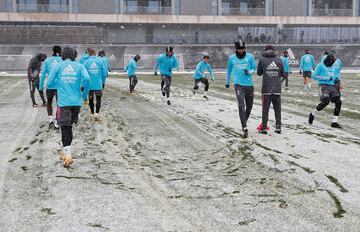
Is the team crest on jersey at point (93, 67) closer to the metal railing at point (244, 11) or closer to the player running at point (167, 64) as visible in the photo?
the player running at point (167, 64)

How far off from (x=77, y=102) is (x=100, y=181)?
1638 mm

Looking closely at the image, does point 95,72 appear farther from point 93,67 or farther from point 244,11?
point 244,11

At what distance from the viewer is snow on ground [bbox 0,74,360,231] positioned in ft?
15.7

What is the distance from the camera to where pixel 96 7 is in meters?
51.7

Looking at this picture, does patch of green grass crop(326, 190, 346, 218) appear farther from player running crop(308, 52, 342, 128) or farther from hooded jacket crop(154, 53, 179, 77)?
hooded jacket crop(154, 53, 179, 77)

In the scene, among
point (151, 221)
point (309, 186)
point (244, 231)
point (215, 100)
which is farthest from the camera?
point (215, 100)

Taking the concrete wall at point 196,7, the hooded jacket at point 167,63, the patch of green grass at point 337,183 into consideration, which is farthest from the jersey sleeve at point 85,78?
the concrete wall at point 196,7

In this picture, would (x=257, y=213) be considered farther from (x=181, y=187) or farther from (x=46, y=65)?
(x=46, y=65)

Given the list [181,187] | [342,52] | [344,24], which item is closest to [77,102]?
[181,187]

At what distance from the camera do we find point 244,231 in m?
4.45

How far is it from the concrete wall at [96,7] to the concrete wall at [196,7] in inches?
326

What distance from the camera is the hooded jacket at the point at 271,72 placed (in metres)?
9.95

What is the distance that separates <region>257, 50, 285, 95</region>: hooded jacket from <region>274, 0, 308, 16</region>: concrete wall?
158 feet

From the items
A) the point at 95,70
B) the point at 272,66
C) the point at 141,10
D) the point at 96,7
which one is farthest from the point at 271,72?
the point at 96,7
